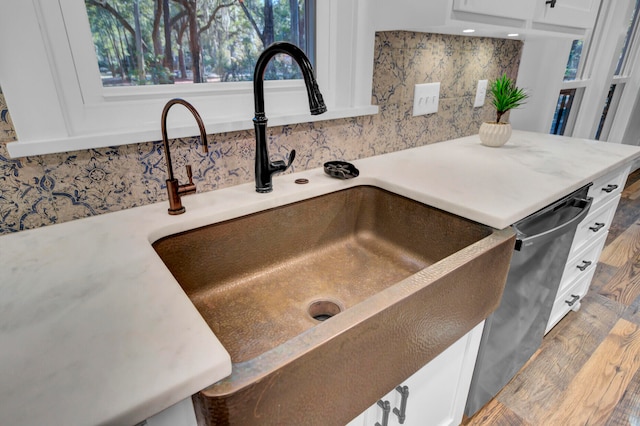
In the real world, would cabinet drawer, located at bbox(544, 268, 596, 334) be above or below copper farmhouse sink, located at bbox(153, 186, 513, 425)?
below

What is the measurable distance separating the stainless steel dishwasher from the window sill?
72 centimetres

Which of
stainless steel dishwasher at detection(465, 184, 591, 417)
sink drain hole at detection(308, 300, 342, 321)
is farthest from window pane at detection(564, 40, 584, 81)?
sink drain hole at detection(308, 300, 342, 321)

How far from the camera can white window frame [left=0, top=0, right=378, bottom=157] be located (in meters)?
0.68

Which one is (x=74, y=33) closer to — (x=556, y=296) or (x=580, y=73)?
(x=556, y=296)

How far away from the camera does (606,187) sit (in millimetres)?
1334

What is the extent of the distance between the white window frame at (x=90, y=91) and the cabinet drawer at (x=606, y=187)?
38.2 inches

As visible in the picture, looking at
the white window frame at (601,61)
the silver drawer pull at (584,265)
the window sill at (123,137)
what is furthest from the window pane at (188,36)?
the white window frame at (601,61)

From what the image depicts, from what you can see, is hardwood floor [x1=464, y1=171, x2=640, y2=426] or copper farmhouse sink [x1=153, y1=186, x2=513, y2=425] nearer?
copper farmhouse sink [x1=153, y1=186, x2=513, y2=425]

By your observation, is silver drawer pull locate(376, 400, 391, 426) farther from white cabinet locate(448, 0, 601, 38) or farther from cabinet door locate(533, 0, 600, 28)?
cabinet door locate(533, 0, 600, 28)

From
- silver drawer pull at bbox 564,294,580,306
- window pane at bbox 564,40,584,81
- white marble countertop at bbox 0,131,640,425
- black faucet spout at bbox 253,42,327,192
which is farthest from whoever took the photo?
window pane at bbox 564,40,584,81

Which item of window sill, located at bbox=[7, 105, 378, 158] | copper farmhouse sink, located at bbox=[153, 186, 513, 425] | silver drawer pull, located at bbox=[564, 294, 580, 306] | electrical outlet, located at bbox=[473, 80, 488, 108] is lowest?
silver drawer pull, located at bbox=[564, 294, 580, 306]

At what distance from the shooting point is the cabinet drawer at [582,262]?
1.40 metres

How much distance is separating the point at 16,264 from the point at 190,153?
439 mm

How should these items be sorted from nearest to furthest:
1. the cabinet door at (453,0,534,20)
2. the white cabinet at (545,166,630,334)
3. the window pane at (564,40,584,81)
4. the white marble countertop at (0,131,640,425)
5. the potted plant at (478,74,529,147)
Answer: the white marble countertop at (0,131,640,425) < the cabinet door at (453,0,534,20) < the white cabinet at (545,166,630,334) < the potted plant at (478,74,529,147) < the window pane at (564,40,584,81)
